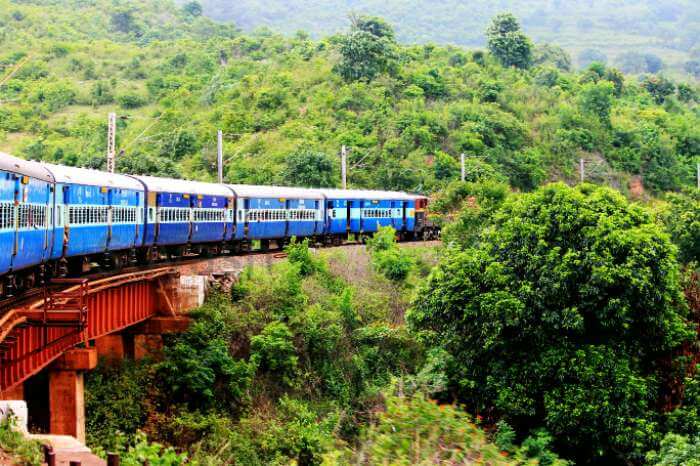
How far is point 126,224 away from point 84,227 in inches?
162

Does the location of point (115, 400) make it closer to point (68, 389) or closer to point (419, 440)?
point (68, 389)

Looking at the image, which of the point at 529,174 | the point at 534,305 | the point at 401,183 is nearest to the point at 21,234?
the point at 534,305

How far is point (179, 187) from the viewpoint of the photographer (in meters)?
36.6

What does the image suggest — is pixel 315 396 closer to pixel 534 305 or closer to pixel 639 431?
pixel 534 305

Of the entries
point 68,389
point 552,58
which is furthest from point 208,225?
point 552,58

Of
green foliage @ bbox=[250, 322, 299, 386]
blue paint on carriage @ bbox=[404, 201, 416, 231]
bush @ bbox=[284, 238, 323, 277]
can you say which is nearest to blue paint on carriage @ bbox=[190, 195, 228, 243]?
bush @ bbox=[284, 238, 323, 277]

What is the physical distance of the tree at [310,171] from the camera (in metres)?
64.8

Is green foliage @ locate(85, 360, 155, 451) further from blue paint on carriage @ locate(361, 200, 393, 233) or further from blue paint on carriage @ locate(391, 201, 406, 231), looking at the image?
blue paint on carriage @ locate(391, 201, 406, 231)

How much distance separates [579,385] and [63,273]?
12988 mm

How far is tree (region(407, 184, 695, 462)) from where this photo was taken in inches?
1097

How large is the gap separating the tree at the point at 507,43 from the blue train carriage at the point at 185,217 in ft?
206

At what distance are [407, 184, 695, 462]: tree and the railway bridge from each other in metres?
7.46

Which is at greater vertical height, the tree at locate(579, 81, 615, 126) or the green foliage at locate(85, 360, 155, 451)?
the tree at locate(579, 81, 615, 126)

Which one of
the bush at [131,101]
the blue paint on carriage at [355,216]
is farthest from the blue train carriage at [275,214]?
the bush at [131,101]
